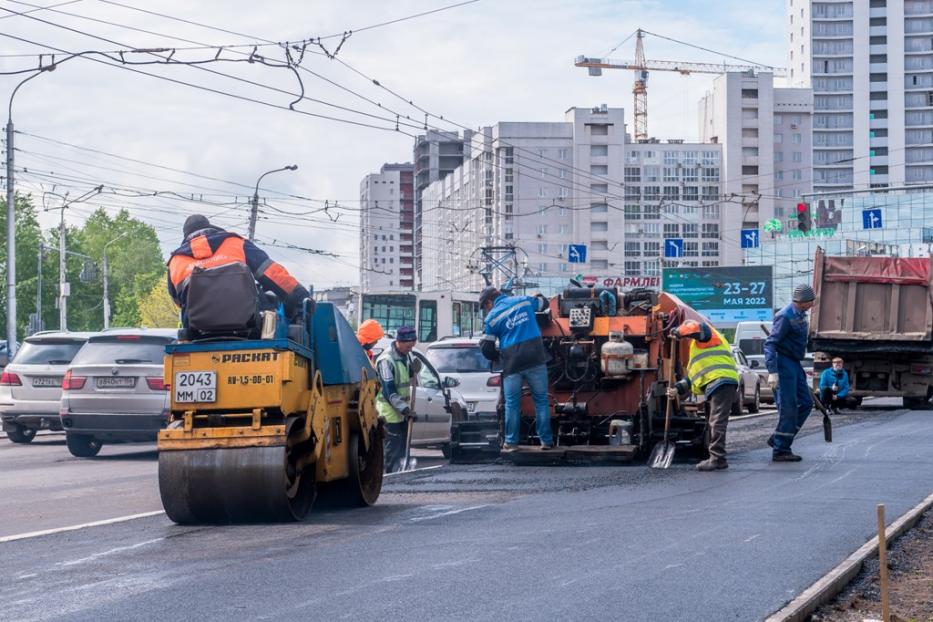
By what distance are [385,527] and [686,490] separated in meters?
3.47

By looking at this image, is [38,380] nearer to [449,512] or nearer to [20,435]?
[20,435]

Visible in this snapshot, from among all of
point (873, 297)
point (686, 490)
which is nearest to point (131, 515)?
point (686, 490)

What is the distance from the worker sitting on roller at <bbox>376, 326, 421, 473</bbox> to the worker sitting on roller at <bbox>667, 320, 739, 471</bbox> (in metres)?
2.76

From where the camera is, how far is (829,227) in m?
105

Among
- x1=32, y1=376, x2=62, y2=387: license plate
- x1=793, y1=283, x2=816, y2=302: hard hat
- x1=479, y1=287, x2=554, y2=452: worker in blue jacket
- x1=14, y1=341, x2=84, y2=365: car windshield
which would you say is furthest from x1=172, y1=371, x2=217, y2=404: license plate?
x1=14, y1=341, x2=84, y2=365: car windshield

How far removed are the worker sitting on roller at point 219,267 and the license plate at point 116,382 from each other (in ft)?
26.3

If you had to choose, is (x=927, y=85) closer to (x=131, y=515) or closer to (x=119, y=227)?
(x=119, y=227)

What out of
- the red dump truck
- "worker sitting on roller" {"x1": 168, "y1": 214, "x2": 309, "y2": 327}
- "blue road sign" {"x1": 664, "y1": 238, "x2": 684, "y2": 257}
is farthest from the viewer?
"blue road sign" {"x1": 664, "y1": 238, "x2": 684, "y2": 257}

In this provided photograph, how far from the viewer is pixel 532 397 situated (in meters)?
15.1

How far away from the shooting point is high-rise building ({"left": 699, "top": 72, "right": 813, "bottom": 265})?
468 ft

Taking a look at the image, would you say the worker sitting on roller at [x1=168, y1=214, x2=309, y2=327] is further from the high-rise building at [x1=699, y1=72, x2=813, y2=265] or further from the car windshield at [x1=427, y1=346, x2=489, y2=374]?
the high-rise building at [x1=699, y1=72, x2=813, y2=265]

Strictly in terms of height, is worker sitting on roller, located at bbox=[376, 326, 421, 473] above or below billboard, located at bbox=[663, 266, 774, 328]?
below

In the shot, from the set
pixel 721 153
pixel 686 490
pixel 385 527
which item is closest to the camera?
pixel 385 527

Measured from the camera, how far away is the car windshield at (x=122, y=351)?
17.9 meters
